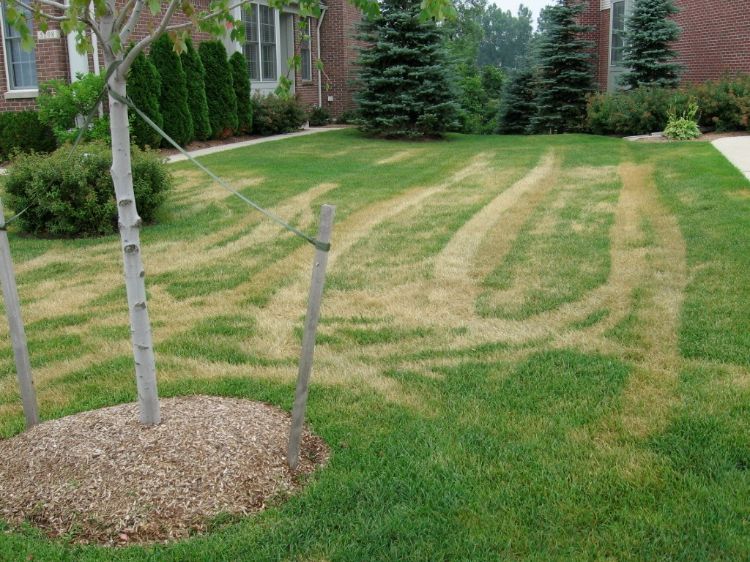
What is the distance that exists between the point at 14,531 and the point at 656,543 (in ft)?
7.28

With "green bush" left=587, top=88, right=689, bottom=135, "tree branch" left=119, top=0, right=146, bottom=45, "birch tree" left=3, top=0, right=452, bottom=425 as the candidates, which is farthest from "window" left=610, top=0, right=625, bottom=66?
"tree branch" left=119, top=0, right=146, bottom=45

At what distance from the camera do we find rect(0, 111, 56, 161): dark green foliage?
13.8m

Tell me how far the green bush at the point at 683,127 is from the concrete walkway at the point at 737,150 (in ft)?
2.37

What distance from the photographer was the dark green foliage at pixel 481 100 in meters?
29.8

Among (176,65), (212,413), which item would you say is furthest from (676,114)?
(212,413)

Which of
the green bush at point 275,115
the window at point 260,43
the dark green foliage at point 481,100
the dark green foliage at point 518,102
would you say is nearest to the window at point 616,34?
the dark green foliage at point 518,102

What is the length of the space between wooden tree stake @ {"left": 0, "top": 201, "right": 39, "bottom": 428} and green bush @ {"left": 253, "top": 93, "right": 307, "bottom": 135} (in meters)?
14.8

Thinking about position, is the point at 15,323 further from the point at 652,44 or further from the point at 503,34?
the point at 503,34

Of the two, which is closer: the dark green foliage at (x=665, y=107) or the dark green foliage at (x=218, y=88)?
the dark green foliage at (x=665, y=107)

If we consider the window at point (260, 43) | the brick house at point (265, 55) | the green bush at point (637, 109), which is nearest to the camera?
the brick house at point (265, 55)

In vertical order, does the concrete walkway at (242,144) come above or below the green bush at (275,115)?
below

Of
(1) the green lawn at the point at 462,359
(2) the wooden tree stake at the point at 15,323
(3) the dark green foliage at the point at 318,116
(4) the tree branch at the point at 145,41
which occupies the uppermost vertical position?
(4) the tree branch at the point at 145,41

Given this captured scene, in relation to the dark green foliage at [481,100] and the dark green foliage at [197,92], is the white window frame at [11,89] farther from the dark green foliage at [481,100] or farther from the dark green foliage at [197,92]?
the dark green foliage at [481,100]

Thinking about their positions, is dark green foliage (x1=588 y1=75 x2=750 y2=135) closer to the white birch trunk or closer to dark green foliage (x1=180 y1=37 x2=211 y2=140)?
dark green foliage (x1=180 y1=37 x2=211 y2=140)
